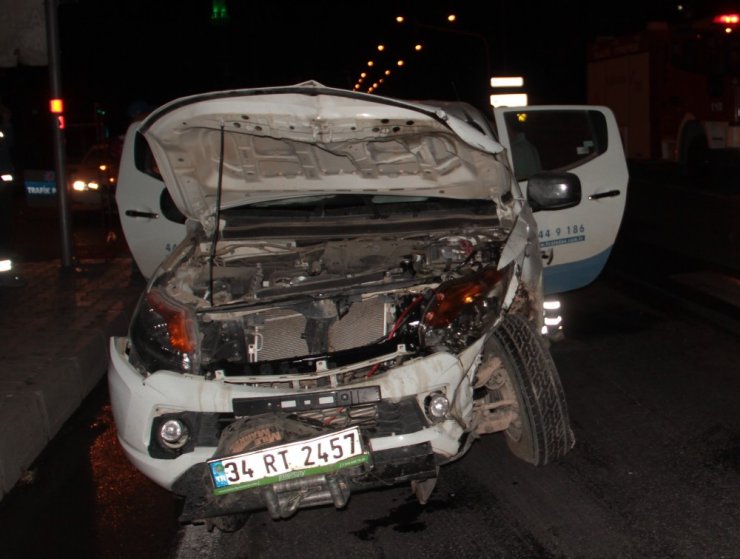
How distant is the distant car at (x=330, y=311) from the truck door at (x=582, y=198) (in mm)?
1053

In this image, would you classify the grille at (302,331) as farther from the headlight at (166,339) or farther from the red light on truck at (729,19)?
the red light on truck at (729,19)

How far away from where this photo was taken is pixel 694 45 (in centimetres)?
2242

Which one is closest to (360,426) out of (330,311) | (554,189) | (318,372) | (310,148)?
(318,372)

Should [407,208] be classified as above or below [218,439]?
above

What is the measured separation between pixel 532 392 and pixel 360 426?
853mm

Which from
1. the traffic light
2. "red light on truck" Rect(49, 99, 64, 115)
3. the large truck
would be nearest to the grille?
"red light on truck" Rect(49, 99, 64, 115)

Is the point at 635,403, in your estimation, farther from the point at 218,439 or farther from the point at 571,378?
the point at 218,439

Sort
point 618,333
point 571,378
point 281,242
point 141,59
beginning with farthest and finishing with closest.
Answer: point 141,59 < point 618,333 < point 571,378 < point 281,242

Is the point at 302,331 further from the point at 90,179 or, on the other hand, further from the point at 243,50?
the point at 243,50

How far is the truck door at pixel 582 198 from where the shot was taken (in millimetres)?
6477

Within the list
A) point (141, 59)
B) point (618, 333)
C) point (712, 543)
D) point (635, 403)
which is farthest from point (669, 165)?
point (141, 59)

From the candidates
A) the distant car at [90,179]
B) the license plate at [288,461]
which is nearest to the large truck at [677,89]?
the distant car at [90,179]

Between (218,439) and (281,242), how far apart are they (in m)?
1.60

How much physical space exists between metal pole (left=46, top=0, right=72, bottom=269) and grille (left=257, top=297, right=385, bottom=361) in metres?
6.69
